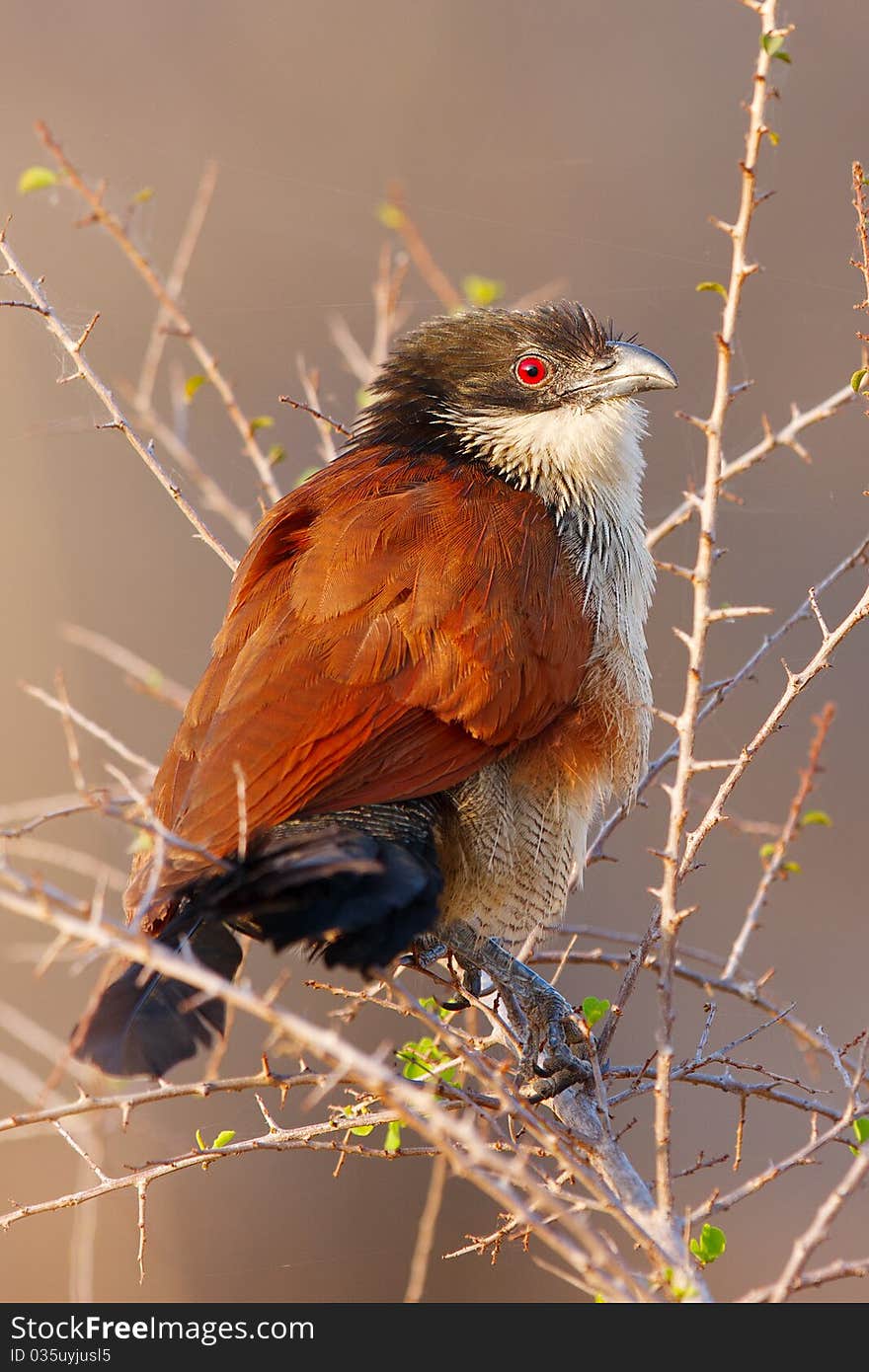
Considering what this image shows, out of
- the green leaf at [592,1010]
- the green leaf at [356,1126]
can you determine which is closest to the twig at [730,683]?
the green leaf at [592,1010]

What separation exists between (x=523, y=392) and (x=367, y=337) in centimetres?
219

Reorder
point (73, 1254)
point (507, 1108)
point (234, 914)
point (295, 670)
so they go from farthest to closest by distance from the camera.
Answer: point (73, 1254), point (295, 670), point (234, 914), point (507, 1108)

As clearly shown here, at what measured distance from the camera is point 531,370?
9.18ft

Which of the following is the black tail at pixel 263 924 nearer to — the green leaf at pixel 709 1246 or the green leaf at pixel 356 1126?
the green leaf at pixel 356 1126

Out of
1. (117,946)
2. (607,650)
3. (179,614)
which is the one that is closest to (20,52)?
(179,614)

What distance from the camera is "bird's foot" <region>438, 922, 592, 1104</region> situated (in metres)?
2.59

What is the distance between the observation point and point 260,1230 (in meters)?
4.67

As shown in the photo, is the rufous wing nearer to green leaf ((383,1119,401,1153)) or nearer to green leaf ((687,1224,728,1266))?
green leaf ((383,1119,401,1153))

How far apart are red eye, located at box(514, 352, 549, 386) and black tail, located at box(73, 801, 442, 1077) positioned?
4.00 feet

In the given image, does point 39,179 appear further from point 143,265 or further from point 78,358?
point 78,358

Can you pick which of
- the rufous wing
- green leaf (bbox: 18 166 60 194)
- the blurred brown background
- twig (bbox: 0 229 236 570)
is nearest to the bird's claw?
the rufous wing

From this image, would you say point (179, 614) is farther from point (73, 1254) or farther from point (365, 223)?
point (73, 1254)

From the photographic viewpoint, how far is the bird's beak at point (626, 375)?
8.89 feet

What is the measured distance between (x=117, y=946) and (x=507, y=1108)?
614 mm
